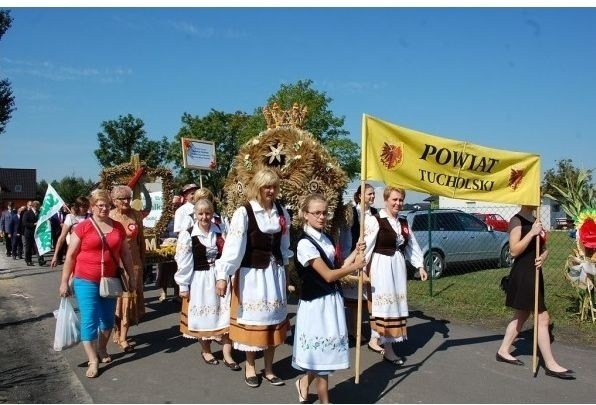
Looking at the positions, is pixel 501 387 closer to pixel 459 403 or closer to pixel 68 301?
pixel 459 403

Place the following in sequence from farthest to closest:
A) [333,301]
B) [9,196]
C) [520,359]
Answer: [9,196] → [520,359] → [333,301]

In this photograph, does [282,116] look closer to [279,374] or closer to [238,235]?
[238,235]

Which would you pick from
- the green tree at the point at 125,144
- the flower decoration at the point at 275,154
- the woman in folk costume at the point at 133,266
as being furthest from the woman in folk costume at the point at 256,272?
the green tree at the point at 125,144

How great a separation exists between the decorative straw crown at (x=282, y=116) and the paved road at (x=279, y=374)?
2.64m

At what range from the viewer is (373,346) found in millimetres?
6160

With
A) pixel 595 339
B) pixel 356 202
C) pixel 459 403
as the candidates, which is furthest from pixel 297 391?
pixel 595 339

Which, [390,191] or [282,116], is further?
[282,116]

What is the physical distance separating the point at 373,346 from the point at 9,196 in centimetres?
7871

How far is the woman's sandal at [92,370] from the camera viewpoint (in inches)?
203

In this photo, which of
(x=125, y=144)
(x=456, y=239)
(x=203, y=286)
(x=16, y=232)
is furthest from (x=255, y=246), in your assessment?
(x=125, y=144)

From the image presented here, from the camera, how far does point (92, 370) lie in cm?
518

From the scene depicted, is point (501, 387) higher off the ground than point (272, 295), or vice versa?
point (272, 295)

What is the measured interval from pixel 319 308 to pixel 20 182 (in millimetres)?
84384

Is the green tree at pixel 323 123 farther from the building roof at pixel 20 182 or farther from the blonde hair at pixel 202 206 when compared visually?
the building roof at pixel 20 182
